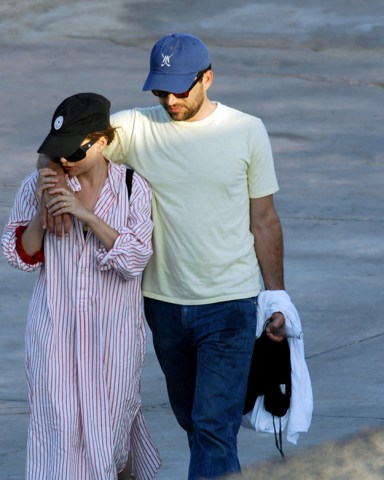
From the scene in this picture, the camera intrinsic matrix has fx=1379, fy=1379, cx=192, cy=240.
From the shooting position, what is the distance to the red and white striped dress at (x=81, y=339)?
4.97 m

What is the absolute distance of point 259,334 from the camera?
525cm

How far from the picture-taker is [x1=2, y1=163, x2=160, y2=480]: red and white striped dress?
16.3 ft

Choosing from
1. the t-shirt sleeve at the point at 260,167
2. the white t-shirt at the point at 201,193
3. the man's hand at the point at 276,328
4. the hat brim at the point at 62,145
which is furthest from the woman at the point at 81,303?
the man's hand at the point at 276,328

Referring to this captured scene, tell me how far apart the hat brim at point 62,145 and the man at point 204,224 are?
318mm

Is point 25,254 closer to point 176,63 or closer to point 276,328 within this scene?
point 176,63

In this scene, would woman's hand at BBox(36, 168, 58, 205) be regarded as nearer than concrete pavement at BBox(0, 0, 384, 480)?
Yes

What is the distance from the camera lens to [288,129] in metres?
12.6

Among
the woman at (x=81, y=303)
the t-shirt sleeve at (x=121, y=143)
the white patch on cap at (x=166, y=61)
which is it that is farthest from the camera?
the t-shirt sleeve at (x=121, y=143)

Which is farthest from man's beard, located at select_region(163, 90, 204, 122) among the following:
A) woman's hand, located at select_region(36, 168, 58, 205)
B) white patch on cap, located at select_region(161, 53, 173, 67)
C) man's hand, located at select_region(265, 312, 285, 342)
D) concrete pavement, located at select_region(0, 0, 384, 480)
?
concrete pavement, located at select_region(0, 0, 384, 480)

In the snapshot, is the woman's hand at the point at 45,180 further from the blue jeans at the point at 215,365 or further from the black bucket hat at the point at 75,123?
the blue jeans at the point at 215,365

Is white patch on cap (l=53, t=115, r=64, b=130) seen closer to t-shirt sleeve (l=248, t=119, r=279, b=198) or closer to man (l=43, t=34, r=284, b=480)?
man (l=43, t=34, r=284, b=480)

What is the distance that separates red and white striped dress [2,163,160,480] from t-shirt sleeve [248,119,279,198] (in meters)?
0.41

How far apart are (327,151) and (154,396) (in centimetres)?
543

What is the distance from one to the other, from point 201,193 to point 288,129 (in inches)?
301
